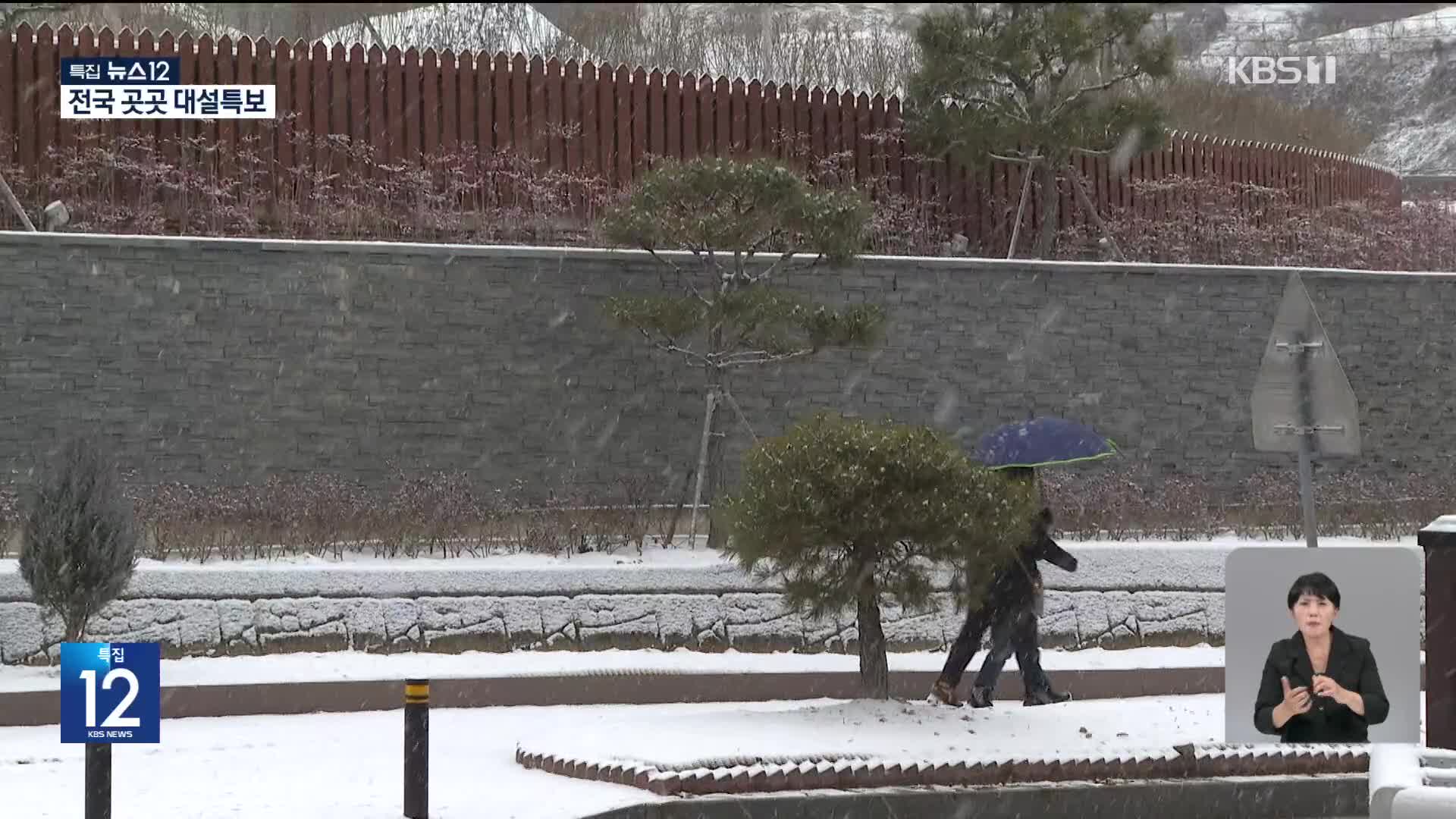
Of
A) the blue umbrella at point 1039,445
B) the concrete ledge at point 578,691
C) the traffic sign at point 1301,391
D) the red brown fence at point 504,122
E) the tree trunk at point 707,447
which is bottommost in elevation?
the concrete ledge at point 578,691

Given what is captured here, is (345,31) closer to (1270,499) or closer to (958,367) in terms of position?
(958,367)

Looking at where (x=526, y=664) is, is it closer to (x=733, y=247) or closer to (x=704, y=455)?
(x=704, y=455)

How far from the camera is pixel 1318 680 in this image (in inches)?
269

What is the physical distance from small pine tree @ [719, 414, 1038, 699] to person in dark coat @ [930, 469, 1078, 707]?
2.72 feet

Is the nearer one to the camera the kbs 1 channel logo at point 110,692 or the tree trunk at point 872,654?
the kbs 1 channel logo at point 110,692

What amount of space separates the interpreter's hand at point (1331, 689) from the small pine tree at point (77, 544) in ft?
27.0

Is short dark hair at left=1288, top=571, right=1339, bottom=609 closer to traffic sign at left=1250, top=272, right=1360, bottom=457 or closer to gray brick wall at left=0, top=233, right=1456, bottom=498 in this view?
traffic sign at left=1250, top=272, right=1360, bottom=457

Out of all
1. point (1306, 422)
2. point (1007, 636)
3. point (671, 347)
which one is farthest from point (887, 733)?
point (671, 347)

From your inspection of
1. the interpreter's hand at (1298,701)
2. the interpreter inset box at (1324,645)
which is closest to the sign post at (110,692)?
the interpreter inset box at (1324,645)

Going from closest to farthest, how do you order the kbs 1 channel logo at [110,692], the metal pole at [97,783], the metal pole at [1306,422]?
1. the kbs 1 channel logo at [110,692]
2. the metal pole at [97,783]
3. the metal pole at [1306,422]

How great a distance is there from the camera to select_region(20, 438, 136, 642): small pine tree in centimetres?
1211

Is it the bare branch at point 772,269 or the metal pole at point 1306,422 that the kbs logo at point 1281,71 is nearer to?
the bare branch at point 772,269

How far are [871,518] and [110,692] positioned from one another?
4570 millimetres

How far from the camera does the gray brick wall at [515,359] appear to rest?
16.5 metres
